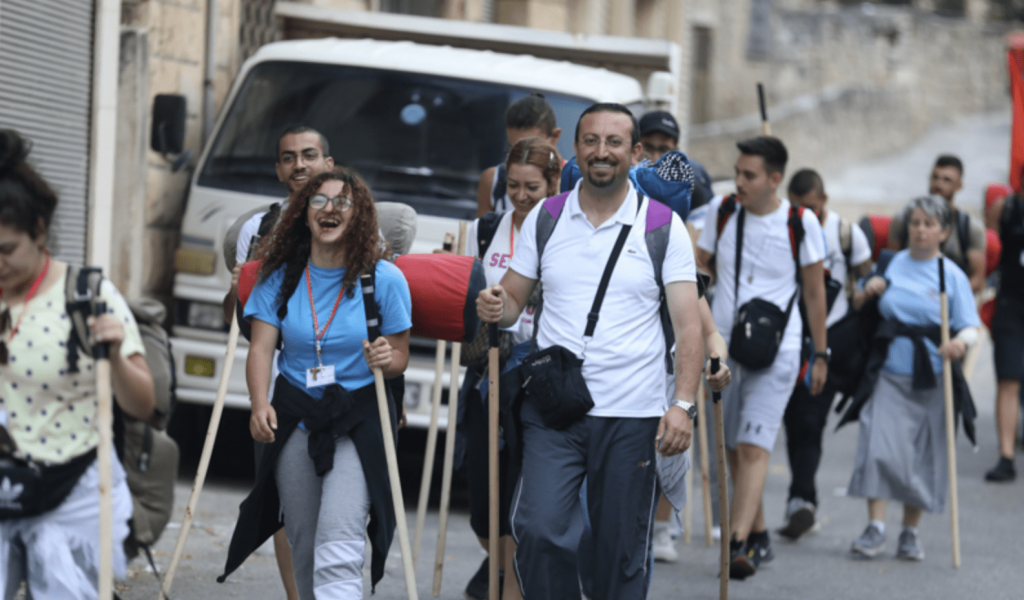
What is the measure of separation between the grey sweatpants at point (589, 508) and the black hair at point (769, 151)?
240cm

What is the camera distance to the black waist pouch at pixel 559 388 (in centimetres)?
488

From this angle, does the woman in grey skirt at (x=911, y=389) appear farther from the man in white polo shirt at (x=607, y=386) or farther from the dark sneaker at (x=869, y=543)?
the man in white polo shirt at (x=607, y=386)

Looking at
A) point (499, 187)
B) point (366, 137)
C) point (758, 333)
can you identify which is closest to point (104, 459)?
point (499, 187)

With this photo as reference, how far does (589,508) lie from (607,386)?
1.43 ft

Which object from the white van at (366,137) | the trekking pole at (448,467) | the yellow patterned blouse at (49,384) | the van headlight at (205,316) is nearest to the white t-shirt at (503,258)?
the trekking pole at (448,467)

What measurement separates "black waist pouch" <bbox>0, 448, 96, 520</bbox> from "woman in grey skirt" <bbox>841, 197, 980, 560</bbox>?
199 inches

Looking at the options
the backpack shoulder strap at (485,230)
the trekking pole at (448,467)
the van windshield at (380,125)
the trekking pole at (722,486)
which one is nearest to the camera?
the trekking pole at (722,486)

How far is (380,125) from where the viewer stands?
8.62m

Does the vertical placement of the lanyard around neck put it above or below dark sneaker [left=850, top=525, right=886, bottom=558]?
above

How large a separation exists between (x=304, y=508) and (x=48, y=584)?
1051 millimetres

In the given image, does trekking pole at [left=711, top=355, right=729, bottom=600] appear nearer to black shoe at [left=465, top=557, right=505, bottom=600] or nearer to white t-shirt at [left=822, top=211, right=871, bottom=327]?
black shoe at [left=465, top=557, right=505, bottom=600]

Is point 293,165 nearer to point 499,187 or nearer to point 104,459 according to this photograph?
point 499,187

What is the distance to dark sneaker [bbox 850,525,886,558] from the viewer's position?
786cm

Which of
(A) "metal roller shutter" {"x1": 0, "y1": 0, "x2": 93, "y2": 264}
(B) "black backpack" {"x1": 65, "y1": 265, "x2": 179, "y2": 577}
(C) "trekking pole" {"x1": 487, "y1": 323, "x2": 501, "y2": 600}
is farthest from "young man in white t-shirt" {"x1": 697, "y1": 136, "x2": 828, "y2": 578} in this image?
(A) "metal roller shutter" {"x1": 0, "y1": 0, "x2": 93, "y2": 264}
